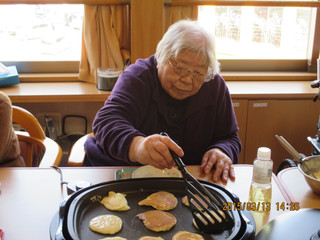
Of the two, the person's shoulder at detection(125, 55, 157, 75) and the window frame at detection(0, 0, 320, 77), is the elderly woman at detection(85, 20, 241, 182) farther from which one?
the window frame at detection(0, 0, 320, 77)

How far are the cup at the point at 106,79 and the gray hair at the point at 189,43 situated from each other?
3.12 ft

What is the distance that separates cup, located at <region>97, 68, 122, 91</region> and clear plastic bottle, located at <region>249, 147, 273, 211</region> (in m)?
1.47

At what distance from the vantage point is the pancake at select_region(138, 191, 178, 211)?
3.25ft

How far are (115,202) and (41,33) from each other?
6.65 feet

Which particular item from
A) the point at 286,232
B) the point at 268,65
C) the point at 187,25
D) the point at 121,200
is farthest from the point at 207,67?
the point at 268,65

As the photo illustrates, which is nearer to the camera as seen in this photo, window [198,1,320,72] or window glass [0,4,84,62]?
window glass [0,4,84,62]

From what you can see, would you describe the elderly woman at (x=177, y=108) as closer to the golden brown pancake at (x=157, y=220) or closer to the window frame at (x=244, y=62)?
the golden brown pancake at (x=157, y=220)

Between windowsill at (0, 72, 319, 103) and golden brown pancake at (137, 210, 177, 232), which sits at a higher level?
windowsill at (0, 72, 319, 103)

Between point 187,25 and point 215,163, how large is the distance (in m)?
0.54

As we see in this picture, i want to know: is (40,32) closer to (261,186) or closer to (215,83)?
(215,83)

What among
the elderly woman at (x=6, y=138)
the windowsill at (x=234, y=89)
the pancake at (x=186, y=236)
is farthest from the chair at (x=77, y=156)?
the windowsill at (x=234, y=89)

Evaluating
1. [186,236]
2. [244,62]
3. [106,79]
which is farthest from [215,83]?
[244,62]

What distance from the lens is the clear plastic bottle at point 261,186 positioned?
40.7 inches

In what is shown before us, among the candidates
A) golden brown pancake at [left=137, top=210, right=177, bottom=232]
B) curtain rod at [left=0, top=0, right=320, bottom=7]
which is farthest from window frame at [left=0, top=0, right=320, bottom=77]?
golden brown pancake at [left=137, top=210, right=177, bottom=232]
